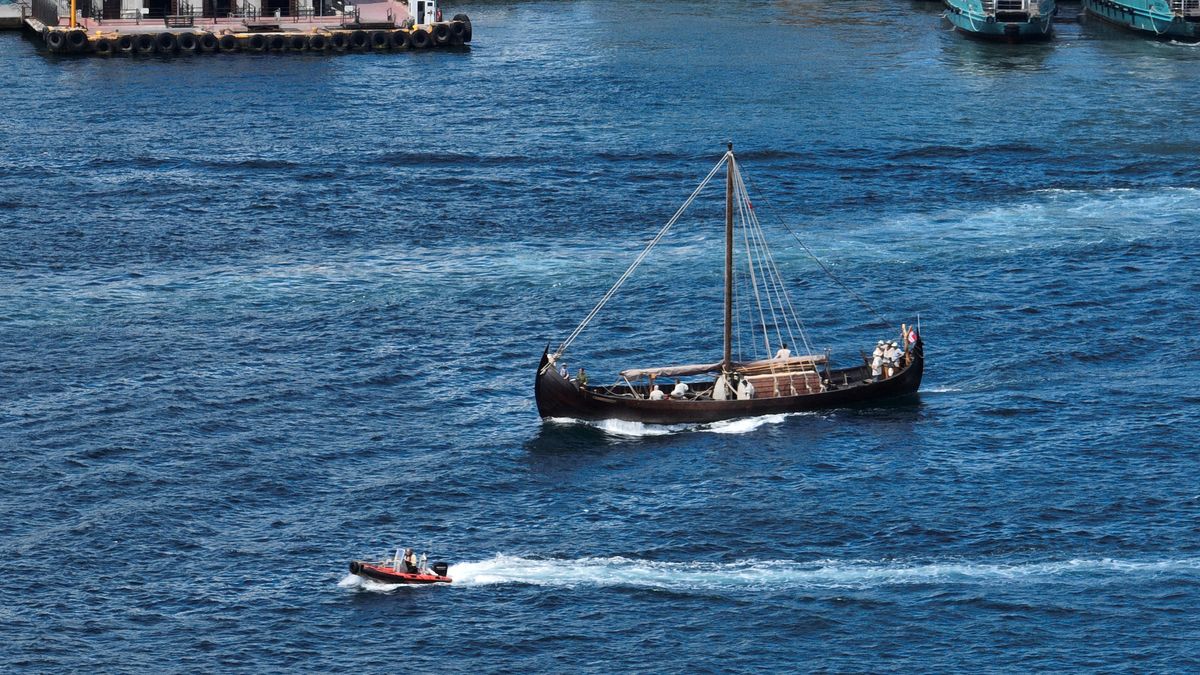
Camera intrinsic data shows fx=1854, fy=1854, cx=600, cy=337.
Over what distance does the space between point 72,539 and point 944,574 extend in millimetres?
44334

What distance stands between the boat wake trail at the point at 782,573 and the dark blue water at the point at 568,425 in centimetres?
21

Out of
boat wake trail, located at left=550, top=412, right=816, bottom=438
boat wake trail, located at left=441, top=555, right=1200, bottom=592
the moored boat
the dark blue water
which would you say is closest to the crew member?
boat wake trail, located at left=550, top=412, right=816, bottom=438

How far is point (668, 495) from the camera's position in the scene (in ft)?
328

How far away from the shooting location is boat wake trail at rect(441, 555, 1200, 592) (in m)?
90.8

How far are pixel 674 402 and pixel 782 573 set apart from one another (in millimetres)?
18406

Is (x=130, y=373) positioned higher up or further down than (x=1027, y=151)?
further down

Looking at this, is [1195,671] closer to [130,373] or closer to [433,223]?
[130,373]

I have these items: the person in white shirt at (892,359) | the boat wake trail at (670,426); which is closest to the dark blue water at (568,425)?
the boat wake trail at (670,426)

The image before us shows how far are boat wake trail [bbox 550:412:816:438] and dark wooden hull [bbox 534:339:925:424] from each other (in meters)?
0.28

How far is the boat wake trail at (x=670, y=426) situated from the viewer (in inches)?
4257

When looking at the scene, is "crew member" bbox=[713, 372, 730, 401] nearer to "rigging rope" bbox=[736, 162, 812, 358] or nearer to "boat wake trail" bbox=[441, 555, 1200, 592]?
"rigging rope" bbox=[736, 162, 812, 358]

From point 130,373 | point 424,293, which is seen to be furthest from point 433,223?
point 130,373

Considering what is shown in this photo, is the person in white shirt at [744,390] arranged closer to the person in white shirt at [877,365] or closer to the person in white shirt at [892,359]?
the person in white shirt at [877,365]

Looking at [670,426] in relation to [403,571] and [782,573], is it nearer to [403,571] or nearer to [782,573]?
[782,573]
